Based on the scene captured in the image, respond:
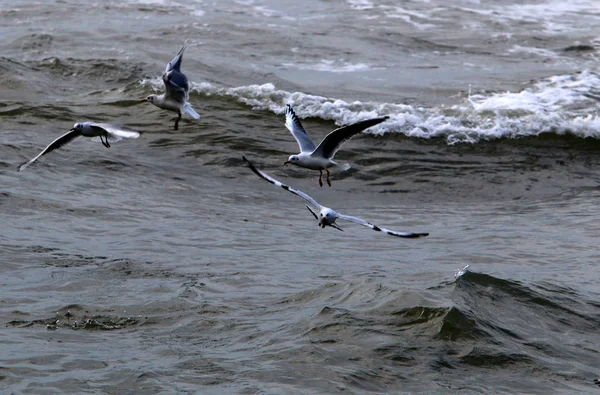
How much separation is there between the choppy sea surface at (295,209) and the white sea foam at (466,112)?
0.05 meters

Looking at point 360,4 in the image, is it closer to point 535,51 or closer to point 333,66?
point 535,51

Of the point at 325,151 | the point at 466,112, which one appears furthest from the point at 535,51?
the point at 325,151

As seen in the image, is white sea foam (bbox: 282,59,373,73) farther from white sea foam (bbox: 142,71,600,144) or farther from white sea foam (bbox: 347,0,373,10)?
white sea foam (bbox: 347,0,373,10)

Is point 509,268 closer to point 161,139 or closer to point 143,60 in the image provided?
point 161,139

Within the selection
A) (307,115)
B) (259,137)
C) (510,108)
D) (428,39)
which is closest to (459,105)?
(510,108)

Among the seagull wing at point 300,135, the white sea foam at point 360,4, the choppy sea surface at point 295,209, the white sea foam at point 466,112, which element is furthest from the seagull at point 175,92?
the white sea foam at point 360,4

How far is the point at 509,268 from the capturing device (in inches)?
366

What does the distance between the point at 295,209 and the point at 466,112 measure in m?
5.18

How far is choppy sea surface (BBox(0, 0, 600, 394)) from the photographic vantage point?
273 inches

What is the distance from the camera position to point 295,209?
37.2 feet

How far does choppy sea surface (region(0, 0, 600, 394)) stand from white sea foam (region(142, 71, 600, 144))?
52mm

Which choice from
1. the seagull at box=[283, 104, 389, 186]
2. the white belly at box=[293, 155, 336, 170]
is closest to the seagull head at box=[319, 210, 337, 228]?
the seagull at box=[283, 104, 389, 186]

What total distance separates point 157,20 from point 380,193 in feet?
33.8

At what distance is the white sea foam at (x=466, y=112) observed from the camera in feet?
48.0
